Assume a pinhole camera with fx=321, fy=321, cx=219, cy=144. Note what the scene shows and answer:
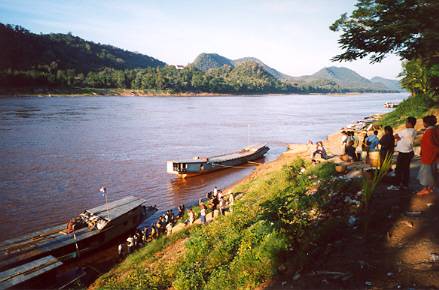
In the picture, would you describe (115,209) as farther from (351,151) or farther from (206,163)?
(351,151)

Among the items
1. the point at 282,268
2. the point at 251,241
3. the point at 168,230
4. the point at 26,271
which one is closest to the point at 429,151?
the point at 282,268

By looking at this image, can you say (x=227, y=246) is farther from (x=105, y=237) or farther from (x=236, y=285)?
(x=105, y=237)

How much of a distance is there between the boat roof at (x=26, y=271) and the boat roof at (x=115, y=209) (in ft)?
13.7

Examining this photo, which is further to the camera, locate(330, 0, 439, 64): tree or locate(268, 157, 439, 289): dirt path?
locate(330, 0, 439, 64): tree

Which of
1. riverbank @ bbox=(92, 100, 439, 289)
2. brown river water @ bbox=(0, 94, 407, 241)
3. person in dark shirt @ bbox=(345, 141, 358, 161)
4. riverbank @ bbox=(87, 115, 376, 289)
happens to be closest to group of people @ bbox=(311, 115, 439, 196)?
riverbank @ bbox=(92, 100, 439, 289)

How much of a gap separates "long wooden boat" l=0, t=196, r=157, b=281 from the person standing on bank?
1402cm

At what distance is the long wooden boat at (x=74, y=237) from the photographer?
14.4 meters

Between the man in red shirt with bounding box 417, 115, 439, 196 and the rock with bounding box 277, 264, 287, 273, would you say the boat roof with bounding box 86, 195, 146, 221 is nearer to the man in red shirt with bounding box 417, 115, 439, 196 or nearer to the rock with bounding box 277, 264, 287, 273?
the rock with bounding box 277, 264, 287, 273

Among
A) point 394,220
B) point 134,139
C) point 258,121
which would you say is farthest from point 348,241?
point 258,121

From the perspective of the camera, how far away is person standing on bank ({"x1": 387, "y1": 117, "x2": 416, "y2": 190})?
9.71m

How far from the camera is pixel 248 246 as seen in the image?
9.24 meters

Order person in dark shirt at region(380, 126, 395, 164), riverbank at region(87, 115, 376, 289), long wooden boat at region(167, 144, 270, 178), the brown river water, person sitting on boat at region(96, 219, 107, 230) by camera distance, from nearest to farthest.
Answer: riverbank at region(87, 115, 376, 289) → person in dark shirt at region(380, 126, 395, 164) → person sitting on boat at region(96, 219, 107, 230) → the brown river water → long wooden boat at region(167, 144, 270, 178)

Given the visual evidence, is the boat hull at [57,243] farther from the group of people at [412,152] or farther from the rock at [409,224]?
the rock at [409,224]

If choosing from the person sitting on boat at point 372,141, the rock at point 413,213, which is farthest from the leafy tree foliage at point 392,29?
the rock at point 413,213
